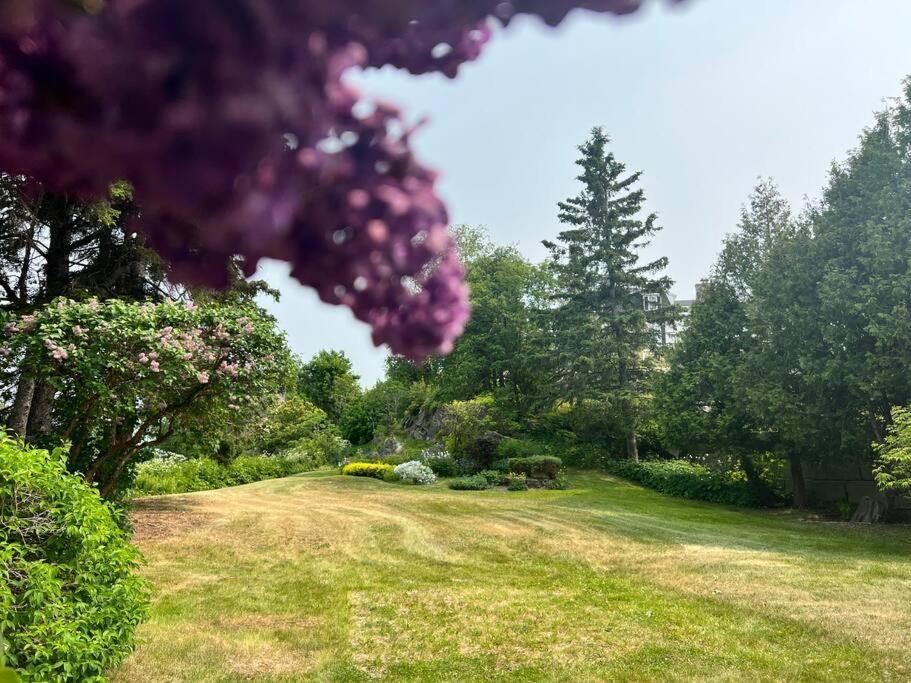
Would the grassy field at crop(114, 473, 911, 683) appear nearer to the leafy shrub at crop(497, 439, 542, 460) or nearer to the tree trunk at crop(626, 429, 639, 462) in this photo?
the leafy shrub at crop(497, 439, 542, 460)

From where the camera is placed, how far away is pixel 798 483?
61.0 ft

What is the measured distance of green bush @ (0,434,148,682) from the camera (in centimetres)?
407

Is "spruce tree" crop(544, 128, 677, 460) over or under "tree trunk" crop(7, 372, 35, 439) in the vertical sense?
over

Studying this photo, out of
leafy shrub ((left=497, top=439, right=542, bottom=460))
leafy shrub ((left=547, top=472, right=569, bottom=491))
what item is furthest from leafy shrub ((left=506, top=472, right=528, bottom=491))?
leafy shrub ((left=497, top=439, right=542, bottom=460))

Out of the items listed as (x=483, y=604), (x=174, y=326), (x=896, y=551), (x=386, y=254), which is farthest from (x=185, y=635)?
(x=896, y=551)

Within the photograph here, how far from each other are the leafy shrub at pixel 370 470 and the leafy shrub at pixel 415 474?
0.56 metres

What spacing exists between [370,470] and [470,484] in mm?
3956

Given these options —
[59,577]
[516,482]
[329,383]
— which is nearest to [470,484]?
[516,482]

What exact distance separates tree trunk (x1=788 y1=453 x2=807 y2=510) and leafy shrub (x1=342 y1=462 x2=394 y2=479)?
40.7 ft

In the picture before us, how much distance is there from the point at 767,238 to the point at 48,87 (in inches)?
984

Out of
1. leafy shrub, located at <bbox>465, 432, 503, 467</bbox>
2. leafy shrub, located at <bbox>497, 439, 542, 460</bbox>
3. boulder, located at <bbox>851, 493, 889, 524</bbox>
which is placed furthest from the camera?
leafy shrub, located at <bbox>465, 432, 503, 467</bbox>

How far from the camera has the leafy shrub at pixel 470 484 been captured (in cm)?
1945

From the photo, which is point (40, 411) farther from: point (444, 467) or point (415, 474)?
point (444, 467)

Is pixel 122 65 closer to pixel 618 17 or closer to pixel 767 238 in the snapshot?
pixel 618 17
